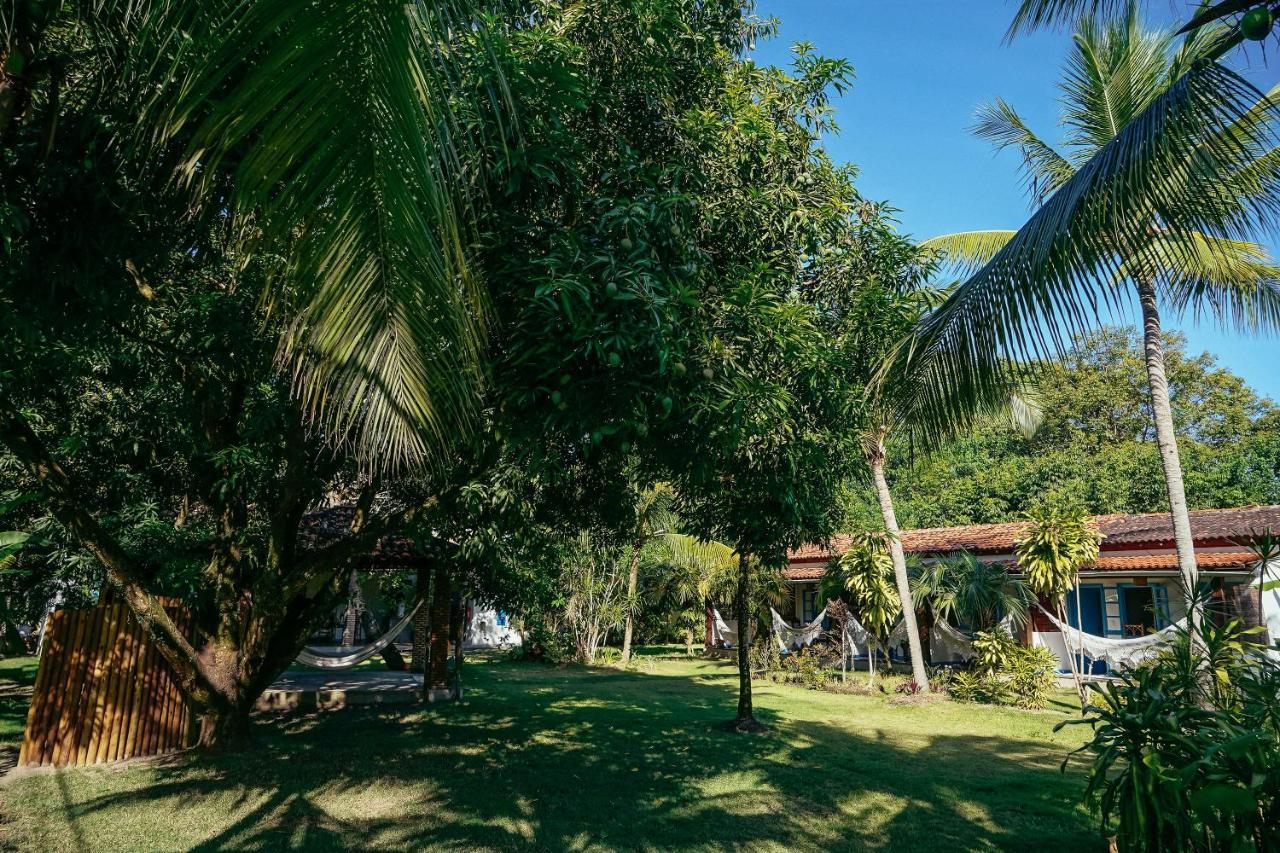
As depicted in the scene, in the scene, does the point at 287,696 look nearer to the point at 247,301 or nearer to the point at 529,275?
the point at 247,301

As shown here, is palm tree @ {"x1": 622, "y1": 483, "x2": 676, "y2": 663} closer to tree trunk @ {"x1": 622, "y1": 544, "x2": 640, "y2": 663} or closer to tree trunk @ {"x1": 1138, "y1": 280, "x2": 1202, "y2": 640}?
tree trunk @ {"x1": 622, "y1": 544, "x2": 640, "y2": 663}

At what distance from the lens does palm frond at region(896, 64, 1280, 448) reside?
351 centimetres

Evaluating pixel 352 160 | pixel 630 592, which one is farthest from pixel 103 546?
pixel 630 592

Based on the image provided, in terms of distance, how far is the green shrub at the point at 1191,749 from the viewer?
119 inches

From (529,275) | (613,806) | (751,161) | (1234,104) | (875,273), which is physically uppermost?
(751,161)

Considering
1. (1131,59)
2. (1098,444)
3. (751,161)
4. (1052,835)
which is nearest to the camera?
(1052,835)

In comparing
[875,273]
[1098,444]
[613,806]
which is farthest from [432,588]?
[1098,444]

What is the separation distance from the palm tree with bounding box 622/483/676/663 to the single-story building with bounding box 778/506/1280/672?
3.48m

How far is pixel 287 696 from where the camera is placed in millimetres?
10438

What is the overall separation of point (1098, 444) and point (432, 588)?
896 inches

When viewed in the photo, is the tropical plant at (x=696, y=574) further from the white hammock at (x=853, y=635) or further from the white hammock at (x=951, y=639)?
the white hammock at (x=951, y=639)

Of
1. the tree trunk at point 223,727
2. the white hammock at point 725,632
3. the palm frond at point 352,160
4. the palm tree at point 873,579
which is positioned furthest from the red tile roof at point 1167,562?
the palm frond at point 352,160

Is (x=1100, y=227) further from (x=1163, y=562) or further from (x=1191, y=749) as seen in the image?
(x=1163, y=562)

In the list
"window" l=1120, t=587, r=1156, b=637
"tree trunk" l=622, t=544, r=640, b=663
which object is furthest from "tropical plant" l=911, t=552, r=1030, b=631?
"tree trunk" l=622, t=544, r=640, b=663
